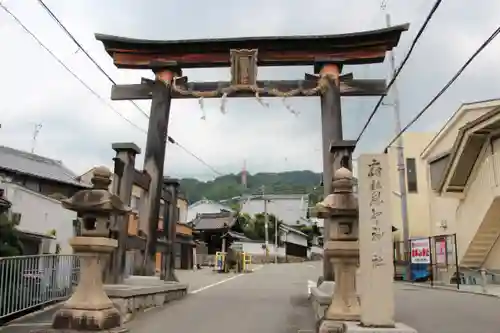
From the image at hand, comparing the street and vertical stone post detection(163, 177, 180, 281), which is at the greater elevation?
vertical stone post detection(163, 177, 180, 281)

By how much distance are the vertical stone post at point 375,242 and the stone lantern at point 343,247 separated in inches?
29.9

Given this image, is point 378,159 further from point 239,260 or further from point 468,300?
point 239,260

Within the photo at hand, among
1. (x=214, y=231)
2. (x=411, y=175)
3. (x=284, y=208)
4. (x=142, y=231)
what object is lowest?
(x=142, y=231)

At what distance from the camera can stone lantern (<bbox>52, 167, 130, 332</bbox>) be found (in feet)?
24.4

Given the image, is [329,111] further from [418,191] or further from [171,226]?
[418,191]

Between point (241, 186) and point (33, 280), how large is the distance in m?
122

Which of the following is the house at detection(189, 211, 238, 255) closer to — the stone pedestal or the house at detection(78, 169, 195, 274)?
the house at detection(78, 169, 195, 274)

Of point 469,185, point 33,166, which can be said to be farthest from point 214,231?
point 469,185

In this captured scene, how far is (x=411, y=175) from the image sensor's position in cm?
2916

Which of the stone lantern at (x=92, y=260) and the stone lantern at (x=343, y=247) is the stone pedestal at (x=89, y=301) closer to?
the stone lantern at (x=92, y=260)

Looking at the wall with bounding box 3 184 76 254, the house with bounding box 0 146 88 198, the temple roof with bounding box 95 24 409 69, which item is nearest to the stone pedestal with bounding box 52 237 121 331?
the temple roof with bounding box 95 24 409 69

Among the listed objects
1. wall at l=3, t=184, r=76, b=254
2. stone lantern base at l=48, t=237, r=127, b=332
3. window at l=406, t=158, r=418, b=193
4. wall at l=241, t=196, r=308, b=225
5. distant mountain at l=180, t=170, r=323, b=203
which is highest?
distant mountain at l=180, t=170, r=323, b=203

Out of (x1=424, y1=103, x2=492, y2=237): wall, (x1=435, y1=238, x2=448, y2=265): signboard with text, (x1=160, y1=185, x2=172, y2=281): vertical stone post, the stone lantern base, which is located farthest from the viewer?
(x1=424, y1=103, x2=492, y2=237): wall

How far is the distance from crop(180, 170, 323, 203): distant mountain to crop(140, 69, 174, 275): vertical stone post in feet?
301
